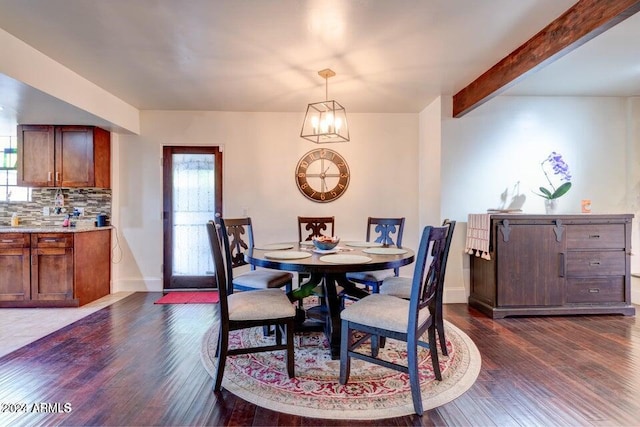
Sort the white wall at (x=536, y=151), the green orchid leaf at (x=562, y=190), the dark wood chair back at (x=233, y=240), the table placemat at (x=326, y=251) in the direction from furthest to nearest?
the white wall at (x=536, y=151) → the green orchid leaf at (x=562, y=190) → the dark wood chair back at (x=233, y=240) → the table placemat at (x=326, y=251)

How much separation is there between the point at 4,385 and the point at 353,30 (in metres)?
3.27

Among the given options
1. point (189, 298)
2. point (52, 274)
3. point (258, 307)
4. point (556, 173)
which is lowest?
point (189, 298)

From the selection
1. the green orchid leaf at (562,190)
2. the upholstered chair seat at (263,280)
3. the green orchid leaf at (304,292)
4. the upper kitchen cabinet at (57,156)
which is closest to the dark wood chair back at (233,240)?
the upholstered chair seat at (263,280)

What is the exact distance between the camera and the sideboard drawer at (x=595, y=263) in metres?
3.29

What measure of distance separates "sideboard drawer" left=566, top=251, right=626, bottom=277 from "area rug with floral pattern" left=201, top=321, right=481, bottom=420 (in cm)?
164

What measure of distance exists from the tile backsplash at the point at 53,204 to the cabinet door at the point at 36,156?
33 centimetres

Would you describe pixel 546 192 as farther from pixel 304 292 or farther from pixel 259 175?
pixel 259 175

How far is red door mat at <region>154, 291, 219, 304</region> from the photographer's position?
3.81m

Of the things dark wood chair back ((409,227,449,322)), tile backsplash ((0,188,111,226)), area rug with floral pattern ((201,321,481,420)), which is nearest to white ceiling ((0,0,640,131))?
tile backsplash ((0,188,111,226))

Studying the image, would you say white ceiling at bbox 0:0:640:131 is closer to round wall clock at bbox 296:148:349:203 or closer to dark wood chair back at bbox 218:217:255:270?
round wall clock at bbox 296:148:349:203

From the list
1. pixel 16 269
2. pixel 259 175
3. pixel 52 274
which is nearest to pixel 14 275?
pixel 16 269

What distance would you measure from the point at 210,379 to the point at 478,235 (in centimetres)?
296

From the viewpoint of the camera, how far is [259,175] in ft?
14.3

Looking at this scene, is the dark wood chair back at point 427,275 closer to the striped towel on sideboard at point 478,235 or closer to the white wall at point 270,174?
the striped towel on sideboard at point 478,235
